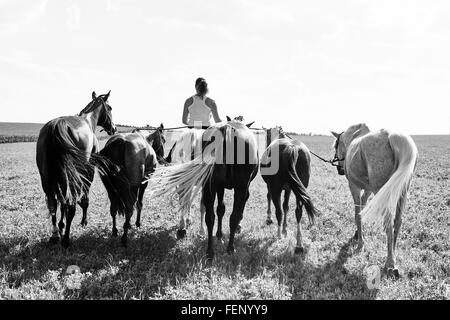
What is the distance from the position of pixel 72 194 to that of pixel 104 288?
2.13 metres

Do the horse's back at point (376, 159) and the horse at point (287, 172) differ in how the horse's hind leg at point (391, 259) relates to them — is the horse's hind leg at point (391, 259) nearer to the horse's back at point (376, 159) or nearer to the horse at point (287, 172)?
the horse's back at point (376, 159)

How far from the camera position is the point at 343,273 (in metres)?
5.02

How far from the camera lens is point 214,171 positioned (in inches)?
206

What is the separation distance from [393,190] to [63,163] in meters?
5.39

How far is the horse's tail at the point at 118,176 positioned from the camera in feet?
20.0

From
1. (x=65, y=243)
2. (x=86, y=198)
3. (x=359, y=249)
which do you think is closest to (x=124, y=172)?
(x=86, y=198)

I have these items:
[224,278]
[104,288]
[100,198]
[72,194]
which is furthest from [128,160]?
[100,198]

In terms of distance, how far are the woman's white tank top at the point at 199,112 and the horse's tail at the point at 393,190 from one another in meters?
4.22

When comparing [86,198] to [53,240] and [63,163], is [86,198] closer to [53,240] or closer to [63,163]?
[53,240]

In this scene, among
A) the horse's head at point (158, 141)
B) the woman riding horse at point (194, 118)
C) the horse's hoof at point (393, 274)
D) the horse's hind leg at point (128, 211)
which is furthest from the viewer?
the horse's head at point (158, 141)

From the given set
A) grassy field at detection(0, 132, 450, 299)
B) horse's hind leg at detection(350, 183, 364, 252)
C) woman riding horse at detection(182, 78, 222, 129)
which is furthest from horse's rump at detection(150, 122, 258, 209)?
horse's hind leg at detection(350, 183, 364, 252)

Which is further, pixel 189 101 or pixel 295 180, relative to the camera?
pixel 189 101

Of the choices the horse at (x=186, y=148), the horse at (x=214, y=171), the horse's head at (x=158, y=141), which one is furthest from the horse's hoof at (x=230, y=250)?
the horse's head at (x=158, y=141)
